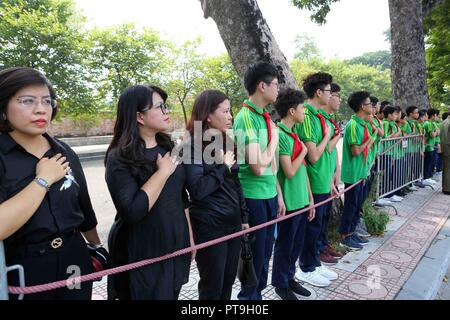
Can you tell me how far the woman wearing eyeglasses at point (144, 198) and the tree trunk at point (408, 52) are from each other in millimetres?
8810

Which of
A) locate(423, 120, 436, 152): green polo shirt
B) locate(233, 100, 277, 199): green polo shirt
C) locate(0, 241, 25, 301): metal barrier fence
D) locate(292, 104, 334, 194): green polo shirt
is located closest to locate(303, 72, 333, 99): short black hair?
locate(292, 104, 334, 194): green polo shirt

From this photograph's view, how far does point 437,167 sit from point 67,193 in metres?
11.0

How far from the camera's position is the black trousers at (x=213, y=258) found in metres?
2.18

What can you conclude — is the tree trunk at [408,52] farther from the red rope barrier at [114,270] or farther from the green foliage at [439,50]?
the red rope barrier at [114,270]

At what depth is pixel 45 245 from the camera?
150 cm

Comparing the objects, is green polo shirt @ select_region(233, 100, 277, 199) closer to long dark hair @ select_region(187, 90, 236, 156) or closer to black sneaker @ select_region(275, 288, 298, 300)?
long dark hair @ select_region(187, 90, 236, 156)

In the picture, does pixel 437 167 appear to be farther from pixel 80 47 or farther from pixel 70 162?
pixel 80 47

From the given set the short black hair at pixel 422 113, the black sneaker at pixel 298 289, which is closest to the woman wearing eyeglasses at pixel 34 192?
the black sneaker at pixel 298 289

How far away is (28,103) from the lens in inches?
59.0

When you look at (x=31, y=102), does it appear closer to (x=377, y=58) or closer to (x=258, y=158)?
(x=258, y=158)

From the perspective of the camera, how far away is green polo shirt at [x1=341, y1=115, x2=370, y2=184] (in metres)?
4.03

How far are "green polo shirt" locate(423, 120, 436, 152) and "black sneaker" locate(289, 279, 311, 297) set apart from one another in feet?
22.5

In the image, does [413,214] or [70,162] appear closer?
[70,162]
